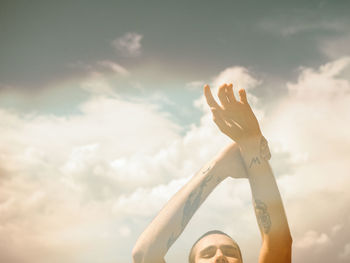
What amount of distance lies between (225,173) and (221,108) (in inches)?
30.7

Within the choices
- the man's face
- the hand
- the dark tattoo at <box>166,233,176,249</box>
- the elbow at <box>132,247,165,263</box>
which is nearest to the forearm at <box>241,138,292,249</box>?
the hand

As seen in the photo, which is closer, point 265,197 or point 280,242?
point 280,242

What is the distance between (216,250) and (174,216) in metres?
0.63

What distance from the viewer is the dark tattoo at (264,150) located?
416 cm

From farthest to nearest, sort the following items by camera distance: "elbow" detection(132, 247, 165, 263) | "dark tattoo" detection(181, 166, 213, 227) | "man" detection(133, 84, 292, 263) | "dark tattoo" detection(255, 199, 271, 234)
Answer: "dark tattoo" detection(181, 166, 213, 227), "dark tattoo" detection(255, 199, 271, 234), "man" detection(133, 84, 292, 263), "elbow" detection(132, 247, 165, 263)

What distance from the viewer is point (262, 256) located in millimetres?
3996

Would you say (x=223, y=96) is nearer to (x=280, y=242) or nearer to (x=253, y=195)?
(x=253, y=195)

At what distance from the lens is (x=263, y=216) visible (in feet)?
13.5

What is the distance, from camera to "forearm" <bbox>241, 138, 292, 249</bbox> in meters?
4.02

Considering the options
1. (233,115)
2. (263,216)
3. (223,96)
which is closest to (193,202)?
(263,216)

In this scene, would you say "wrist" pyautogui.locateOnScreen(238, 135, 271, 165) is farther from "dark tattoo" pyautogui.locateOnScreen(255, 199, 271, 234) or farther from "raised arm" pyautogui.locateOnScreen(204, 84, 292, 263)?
"dark tattoo" pyautogui.locateOnScreen(255, 199, 271, 234)

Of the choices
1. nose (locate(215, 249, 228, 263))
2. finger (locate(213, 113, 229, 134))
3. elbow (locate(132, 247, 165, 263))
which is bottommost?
elbow (locate(132, 247, 165, 263))

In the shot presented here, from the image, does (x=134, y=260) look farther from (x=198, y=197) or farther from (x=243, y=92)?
(x=243, y=92)

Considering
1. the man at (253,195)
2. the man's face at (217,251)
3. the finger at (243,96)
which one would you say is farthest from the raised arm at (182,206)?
the finger at (243,96)
